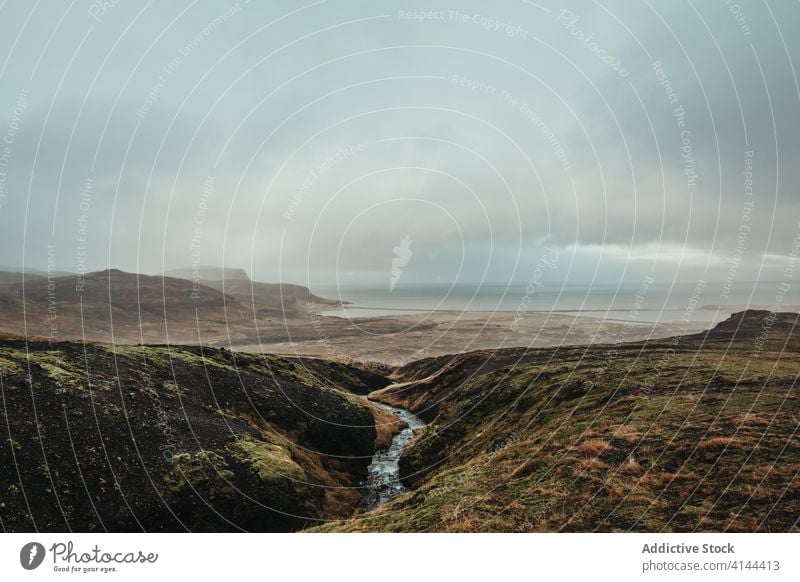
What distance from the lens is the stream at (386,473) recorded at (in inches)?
1188

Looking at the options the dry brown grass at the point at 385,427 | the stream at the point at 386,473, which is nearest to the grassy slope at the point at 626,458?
the stream at the point at 386,473

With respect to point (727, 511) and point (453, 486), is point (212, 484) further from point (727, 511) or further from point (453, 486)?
point (727, 511)

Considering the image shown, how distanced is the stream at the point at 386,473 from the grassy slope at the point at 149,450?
1432 millimetres

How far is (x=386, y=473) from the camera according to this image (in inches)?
1391

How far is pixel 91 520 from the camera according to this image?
727 inches

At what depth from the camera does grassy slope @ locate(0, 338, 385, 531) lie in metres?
18.9

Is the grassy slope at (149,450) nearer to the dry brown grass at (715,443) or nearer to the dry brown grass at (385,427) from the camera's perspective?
the dry brown grass at (385,427)

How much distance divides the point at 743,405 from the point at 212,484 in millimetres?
34906

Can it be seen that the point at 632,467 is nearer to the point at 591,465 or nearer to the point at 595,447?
the point at 591,465
